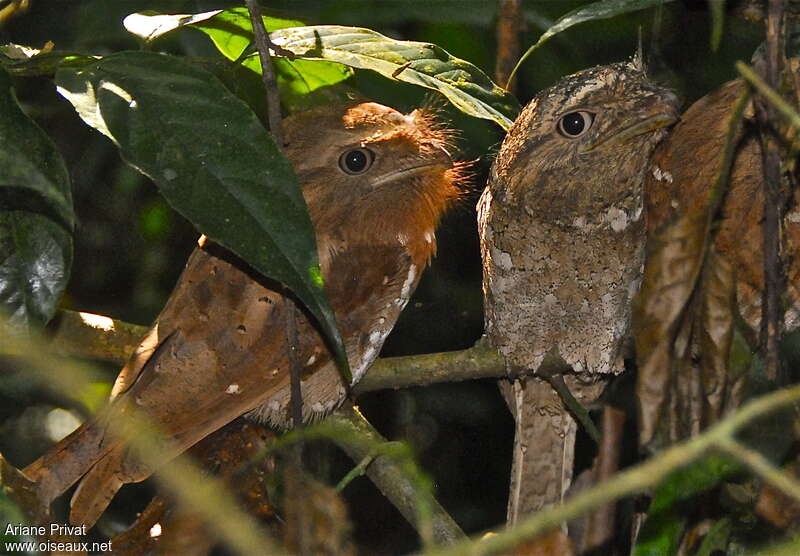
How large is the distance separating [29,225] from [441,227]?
1361 mm

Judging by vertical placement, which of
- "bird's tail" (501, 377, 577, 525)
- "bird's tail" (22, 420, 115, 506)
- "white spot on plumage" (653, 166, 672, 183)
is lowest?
"bird's tail" (501, 377, 577, 525)

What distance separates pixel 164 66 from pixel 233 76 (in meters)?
0.58

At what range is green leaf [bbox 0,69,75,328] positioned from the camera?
124 centimetres

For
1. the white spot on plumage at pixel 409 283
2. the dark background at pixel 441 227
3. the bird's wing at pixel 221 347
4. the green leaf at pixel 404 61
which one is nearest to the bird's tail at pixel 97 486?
the bird's wing at pixel 221 347

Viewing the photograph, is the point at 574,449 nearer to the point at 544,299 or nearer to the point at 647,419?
the point at 544,299

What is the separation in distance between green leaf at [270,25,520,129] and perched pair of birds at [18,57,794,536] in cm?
31

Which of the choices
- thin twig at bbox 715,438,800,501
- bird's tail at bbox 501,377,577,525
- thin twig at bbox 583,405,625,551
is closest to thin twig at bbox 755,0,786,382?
thin twig at bbox 583,405,625,551

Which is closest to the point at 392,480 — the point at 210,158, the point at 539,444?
the point at 539,444

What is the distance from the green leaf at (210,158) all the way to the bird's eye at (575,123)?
2.89 ft

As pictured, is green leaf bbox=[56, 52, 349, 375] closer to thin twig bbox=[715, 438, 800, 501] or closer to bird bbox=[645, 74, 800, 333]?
thin twig bbox=[715, 438, 800, 501]

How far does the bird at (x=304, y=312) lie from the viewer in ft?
6.20

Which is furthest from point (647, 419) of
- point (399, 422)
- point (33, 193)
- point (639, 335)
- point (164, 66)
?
point (399, 422)

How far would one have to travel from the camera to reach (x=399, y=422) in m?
2.70

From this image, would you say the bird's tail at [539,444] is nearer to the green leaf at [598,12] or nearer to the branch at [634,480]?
the green leaf at [598,12]
